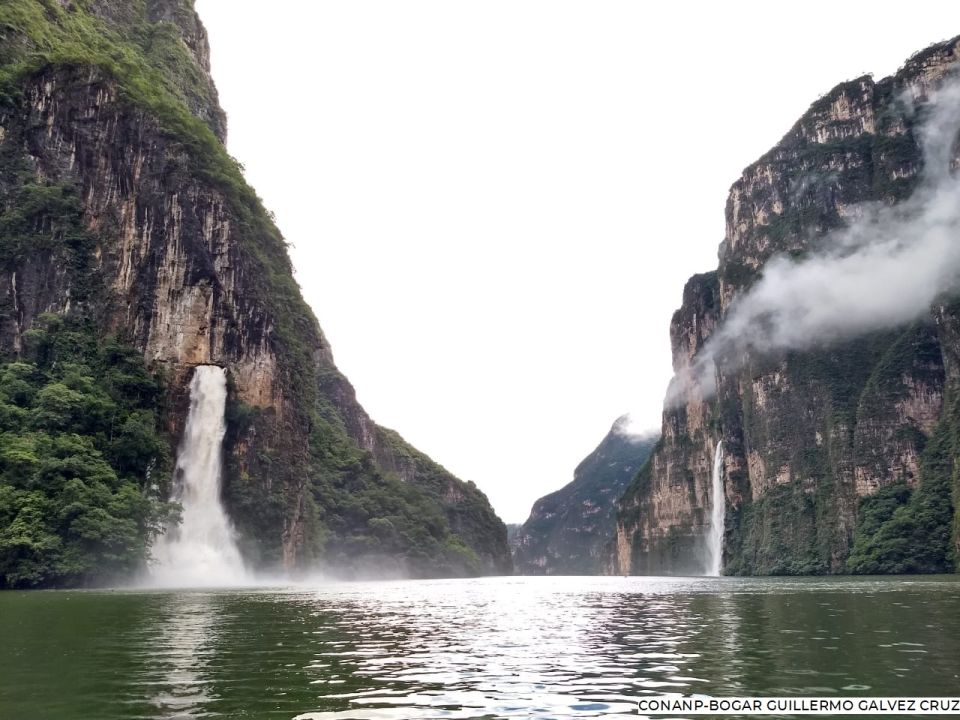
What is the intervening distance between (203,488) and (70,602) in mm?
54011

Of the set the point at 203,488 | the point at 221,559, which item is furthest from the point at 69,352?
the point at 221,559

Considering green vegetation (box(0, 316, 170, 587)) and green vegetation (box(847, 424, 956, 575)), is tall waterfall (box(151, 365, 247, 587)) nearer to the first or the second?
green vegetation (box(0, 316, 170, 587))

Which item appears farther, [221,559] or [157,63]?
[157,63]

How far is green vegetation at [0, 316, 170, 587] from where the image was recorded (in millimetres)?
64500

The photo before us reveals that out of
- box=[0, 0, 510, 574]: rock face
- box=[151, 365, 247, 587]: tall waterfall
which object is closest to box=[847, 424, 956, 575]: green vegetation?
box=[0, 0, 510, 574]: rock face

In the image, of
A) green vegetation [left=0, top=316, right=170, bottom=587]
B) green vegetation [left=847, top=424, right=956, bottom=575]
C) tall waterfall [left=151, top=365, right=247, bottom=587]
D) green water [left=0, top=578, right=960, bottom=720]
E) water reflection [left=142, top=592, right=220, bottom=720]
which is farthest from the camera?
green vegetation [left=847, top=424, right=956, bottom=575]

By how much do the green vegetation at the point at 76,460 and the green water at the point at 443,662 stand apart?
3495 centimetres

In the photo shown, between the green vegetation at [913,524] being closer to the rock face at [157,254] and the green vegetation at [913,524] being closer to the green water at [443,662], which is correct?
the rock face at [157,254]

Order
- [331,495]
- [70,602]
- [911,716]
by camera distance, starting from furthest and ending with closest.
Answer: [331,495] < [70,602] < [911,716]

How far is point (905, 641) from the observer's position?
20.9 meters

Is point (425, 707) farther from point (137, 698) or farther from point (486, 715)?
point (137, 698)

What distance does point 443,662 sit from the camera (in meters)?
19.0

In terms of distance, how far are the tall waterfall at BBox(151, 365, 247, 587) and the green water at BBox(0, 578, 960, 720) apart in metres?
57.3

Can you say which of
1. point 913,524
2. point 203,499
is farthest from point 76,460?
point 913,524
